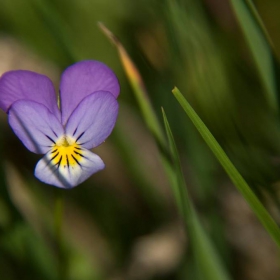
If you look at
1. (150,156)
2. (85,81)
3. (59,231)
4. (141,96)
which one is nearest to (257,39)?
(141,96)

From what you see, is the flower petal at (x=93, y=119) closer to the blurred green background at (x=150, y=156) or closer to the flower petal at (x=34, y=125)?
the flower petal at (x=34, y=125)

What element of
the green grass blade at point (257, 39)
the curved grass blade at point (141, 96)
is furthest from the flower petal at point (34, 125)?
the green grass blade at point (257, 39)

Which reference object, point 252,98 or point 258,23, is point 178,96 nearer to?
point 258,23

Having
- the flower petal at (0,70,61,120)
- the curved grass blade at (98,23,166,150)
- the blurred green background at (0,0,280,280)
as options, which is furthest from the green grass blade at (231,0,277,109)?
the flower petal at (0,70,61,120)

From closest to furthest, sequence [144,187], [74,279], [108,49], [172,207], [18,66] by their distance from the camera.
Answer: [74,279], [144,187], [172,207], [18,66], [108,49]

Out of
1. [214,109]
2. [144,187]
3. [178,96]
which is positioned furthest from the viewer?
[144,187]

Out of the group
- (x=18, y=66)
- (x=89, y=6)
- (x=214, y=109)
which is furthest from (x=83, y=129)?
(x=89, y=6)

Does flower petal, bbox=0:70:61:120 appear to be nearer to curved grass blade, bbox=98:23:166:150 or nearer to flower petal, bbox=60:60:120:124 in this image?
flower petal, bbox=60:60:120:124

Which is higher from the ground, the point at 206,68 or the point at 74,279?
the point at 206,68
